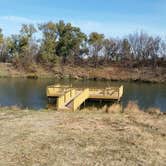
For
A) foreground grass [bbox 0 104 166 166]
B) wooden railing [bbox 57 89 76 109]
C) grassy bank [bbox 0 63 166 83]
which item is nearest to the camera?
foreground grass [bbox 0 104 166 166]

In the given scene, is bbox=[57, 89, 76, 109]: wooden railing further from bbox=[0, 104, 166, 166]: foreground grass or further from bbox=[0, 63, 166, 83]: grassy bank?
bbox=[0, 63, 166, 83]: grassy bank

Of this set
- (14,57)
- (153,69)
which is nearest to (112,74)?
(153,69)

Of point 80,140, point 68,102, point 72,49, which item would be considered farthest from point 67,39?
point 80,140

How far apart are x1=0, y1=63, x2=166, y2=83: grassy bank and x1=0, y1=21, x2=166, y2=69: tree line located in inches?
94.3

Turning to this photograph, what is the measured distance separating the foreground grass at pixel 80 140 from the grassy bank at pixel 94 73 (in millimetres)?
44367

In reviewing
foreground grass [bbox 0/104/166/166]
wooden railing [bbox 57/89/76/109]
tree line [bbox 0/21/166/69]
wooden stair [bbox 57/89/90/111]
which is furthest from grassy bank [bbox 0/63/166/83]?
foreground grass [bbox 0/104/166/166]

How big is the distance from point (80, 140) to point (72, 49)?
57.3 m

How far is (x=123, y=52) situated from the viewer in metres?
65.9

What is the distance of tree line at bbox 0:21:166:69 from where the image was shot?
60.8 meters

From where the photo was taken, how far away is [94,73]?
191 feet

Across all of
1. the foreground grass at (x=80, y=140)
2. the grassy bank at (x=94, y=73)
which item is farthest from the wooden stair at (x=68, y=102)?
the grassy bank at (x=94, y=73)

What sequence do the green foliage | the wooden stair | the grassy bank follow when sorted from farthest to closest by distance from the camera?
the green foliage < the grassy bank < the wooden stair

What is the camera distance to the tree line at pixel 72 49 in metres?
60.8

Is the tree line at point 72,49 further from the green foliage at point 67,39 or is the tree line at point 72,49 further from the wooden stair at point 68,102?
the wooden stair at point 68,102
